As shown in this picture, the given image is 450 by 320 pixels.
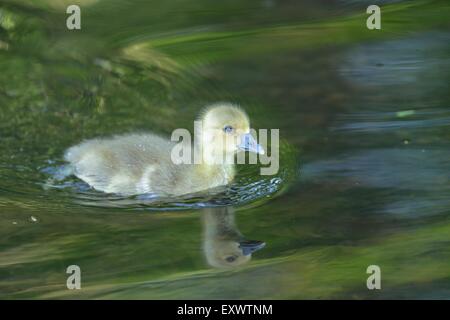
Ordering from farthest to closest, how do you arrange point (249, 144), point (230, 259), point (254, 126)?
point (254, 126)
point (249, 144)
point (230, 259)

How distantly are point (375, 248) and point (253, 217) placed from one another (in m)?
0.62

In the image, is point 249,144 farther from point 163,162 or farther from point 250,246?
point 250,246

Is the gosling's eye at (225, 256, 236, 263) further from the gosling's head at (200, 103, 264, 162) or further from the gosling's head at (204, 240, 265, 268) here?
the gosling's head at (200, 103, 264, 162)

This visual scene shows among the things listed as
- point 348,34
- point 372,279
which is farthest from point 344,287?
point 348,34

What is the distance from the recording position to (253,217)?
4359 mm

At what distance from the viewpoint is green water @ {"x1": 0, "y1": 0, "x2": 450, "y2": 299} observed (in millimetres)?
3895

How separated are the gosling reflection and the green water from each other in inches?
0.9

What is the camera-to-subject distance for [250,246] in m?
4.08

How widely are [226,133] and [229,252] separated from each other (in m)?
1.02

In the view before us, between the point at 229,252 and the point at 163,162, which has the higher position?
the point at 163,162

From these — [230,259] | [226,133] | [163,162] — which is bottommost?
[230,259]

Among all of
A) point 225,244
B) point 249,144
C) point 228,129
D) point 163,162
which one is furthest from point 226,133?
point 225,244
